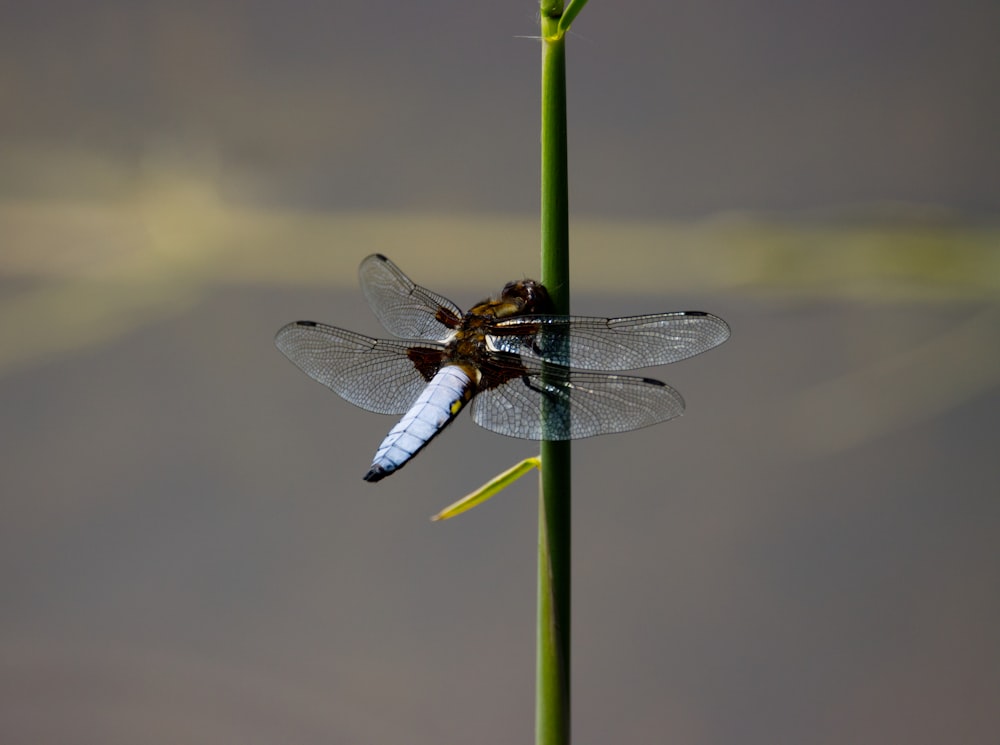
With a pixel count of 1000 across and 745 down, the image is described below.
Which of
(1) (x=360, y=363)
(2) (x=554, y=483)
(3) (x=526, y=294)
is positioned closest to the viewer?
(2) (x=554, y=483)

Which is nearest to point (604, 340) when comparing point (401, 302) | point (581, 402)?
point (581, 402)

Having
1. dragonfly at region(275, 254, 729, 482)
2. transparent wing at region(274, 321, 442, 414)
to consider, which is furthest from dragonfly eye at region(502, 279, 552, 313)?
transparent wing at region(274, 321, 442, 414)

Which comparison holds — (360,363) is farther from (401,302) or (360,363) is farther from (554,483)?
(554,483)

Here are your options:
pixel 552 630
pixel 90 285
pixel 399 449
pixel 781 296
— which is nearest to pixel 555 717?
pixel 552 630

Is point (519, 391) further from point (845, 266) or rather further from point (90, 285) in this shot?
point (90, 285)

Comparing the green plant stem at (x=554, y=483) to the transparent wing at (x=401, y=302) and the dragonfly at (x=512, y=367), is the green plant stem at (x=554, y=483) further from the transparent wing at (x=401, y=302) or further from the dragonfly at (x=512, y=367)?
the transparent wing at (x=401, y=302)

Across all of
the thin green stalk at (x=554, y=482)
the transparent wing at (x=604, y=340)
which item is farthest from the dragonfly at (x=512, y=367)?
the thin green stalk at (x=554, y=482)

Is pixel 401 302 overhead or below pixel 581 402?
overhead

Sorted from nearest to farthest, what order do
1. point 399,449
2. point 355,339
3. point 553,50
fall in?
point 553,50 → point 399,449 → point 355,339
